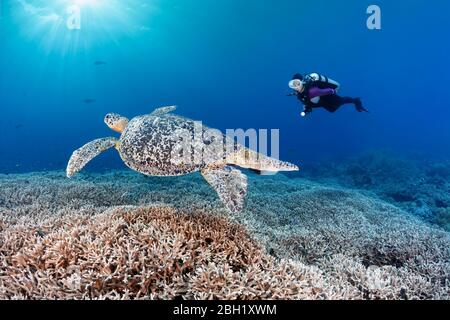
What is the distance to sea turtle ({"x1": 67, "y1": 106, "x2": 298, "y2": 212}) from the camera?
12.3ft

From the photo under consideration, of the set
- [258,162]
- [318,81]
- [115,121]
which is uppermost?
[318,81]

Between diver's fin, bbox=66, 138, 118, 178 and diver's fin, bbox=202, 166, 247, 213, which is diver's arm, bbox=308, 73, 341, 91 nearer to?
diver's fin, bbox=202, 166, 247, 213

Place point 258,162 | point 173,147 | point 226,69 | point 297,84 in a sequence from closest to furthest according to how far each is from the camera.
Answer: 1. point 258,162
2. point 173,147
3. point 297,84
4. point 226,69

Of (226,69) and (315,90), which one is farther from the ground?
(226,69)

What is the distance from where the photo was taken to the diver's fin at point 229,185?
322 centimetres

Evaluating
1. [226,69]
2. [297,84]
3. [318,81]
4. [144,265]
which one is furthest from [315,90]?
[226,69]

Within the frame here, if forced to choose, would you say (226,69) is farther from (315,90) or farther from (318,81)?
(315,90)

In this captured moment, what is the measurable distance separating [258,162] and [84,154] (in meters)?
3.06

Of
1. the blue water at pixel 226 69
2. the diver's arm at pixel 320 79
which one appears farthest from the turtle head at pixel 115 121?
the blue water at pixel 226 69

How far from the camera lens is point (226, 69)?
303 feet

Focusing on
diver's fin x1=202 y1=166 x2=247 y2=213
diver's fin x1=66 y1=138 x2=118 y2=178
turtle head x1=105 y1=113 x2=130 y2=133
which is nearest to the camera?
diver's fin x1=202 y1=166 x2=247 y2=213

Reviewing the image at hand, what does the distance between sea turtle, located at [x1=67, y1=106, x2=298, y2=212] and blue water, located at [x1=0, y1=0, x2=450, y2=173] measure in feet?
74.5

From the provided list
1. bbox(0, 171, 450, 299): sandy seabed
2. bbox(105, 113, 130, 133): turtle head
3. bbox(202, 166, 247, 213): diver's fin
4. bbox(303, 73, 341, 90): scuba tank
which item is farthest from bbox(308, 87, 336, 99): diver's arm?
bbox(105, 113, 130, 133): turtle head
